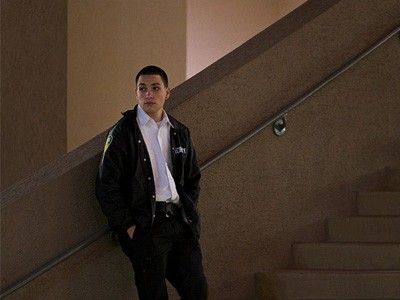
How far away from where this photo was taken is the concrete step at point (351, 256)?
13.4 ft

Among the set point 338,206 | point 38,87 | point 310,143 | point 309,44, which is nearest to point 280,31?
point 309,44

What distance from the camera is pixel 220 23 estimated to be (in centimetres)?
941

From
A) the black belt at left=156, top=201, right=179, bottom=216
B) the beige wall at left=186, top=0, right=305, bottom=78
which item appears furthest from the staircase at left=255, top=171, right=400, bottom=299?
the beige wall at left=186, top=0, right=305, bottom=78

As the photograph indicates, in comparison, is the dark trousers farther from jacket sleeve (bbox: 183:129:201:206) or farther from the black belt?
jacket sleeve (bbox: 183:129:201:206)

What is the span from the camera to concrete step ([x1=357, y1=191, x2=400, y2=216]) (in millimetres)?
4434

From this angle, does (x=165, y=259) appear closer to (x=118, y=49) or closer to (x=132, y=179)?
(x=132, y=179)

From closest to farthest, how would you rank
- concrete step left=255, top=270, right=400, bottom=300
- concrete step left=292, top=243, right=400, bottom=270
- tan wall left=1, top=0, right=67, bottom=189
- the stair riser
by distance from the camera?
concrete step left=255, top=270, right=400, bottom=300 → concrete step left=292, top=243, right=400, bottom=270 → the stair riser → tan wall left=1, top=0, right=67, bottom=189

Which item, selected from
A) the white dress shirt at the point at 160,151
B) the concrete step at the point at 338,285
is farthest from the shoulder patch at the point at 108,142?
the concrete step at the point at 338,285

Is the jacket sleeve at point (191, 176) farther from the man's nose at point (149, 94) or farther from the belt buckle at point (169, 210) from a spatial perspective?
the man's nose at point (149, 94)

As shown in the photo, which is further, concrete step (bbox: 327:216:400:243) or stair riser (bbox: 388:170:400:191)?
stair riser (bbox: 388:170:400:191)

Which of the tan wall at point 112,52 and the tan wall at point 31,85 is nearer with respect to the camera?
the tan wall at point 31,85

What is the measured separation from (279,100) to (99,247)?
1251 millimetres

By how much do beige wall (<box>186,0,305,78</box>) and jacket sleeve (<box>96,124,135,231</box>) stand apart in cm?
523

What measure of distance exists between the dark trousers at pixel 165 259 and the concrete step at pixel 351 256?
84 cm
